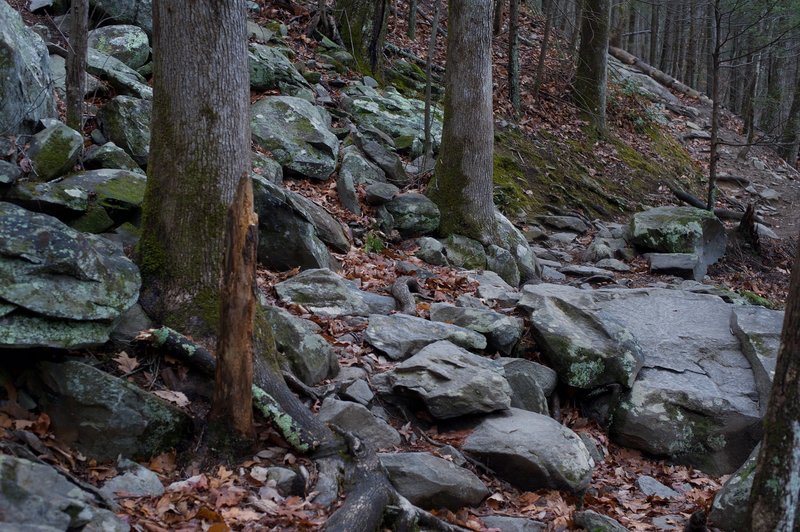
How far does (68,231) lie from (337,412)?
231 centimetres

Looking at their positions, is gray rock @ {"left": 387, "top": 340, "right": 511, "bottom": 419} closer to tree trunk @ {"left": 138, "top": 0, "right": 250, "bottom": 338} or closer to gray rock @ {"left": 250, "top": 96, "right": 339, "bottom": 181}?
tree trunk @ {"left": 138, "top": 0, "right": 250, "bottom": 338}

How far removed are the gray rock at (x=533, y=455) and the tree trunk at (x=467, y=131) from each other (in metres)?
5.08

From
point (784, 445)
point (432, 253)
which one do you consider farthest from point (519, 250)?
point (784, 445)

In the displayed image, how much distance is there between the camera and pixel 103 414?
4602 millimetres

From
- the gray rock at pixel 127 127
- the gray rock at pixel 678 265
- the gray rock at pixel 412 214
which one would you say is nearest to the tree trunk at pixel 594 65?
the gray rock at pixel 678 265

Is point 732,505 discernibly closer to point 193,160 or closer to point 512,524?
point 512,524

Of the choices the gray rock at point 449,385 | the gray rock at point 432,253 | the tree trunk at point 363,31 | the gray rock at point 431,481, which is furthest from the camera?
the tree trunk at point 363,31

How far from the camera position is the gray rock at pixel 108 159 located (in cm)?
740

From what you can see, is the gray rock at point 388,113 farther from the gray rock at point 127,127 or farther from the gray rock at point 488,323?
the gray rock at point 488,323

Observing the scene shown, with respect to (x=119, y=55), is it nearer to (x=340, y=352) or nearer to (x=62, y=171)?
(x=62, y=171)

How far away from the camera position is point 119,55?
1077 centimetres

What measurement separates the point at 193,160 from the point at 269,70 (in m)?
7.43

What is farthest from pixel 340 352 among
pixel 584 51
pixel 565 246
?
pixel 584 51

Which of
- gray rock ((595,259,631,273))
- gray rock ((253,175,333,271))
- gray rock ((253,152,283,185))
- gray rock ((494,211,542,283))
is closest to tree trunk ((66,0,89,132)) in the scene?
gray rock ((253,175,333,271))
